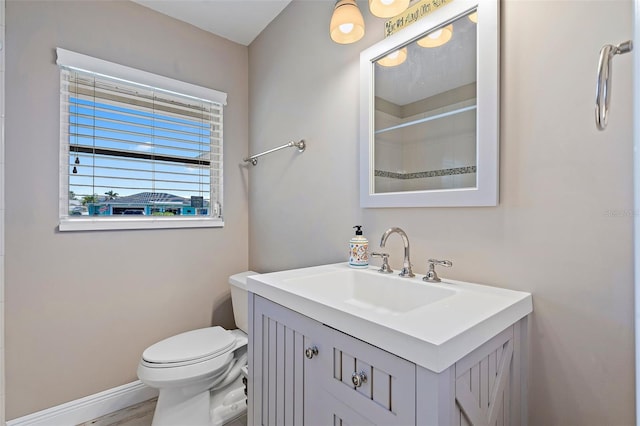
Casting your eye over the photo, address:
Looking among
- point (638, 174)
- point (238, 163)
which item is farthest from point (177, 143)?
point (638, 174)

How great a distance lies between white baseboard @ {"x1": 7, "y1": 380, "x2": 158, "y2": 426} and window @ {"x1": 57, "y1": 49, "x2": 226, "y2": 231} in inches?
37.5

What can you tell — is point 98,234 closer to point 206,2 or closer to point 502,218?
point 206,2

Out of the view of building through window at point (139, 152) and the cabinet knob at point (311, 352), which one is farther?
the view of building through window at point (139, 152)

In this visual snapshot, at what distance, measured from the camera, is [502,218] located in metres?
0.97

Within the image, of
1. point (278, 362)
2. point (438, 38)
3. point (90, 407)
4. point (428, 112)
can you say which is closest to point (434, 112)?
point (428, 112)

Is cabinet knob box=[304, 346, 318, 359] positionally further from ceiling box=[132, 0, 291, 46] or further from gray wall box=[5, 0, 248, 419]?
ceiling box=[132, 0, 291, 46]

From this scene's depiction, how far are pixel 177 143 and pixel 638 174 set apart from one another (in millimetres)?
2170

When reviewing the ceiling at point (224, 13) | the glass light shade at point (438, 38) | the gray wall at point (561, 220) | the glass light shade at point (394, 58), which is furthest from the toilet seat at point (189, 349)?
the ceiling at point (224, 13)

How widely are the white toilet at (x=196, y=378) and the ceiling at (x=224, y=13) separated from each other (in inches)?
72.3

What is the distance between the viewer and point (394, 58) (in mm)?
1272

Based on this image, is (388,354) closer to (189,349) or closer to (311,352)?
(311,352)

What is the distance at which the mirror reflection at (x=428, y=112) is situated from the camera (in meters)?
1.05

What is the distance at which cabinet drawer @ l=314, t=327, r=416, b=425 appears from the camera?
0.63 metres

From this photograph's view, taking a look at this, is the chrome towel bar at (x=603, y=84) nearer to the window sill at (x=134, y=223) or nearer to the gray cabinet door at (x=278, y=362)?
the gray cabinet door at (x=278, y=362)
